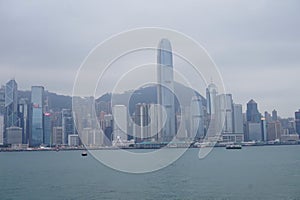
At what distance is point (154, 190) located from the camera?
1828cm

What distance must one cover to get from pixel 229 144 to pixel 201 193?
70892 mm

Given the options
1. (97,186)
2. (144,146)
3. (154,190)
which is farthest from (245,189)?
(144,146)

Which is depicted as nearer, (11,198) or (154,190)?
(11,198)

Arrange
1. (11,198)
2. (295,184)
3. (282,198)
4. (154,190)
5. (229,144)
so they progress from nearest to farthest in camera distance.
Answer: (282,198) < (11,198) < (154,190) < (295,184) < (229,144)

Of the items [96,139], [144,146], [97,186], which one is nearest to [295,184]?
[97,186]

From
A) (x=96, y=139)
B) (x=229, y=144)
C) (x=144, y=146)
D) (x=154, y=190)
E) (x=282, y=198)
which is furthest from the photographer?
(x=229, y=144)

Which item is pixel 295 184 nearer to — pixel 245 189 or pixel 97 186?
pixel 245 189

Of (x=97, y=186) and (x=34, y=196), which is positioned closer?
(x=34, y=196)

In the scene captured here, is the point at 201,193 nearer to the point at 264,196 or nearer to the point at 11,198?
the point at 264,196

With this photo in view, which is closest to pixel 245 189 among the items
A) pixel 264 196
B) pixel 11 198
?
pixel 264 196

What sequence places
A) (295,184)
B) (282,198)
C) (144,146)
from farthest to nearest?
(144,146) → (295,184) → (282,198)

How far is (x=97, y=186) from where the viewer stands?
64.4 feet

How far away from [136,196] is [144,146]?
49782 millimetres

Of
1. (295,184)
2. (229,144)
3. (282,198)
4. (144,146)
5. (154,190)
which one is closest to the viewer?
(282,198)
